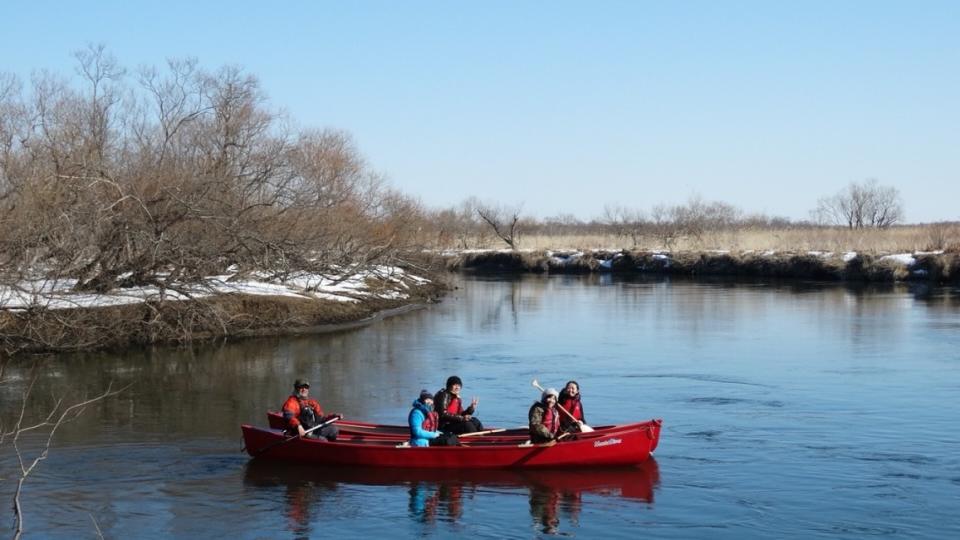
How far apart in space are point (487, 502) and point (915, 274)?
1588 inches

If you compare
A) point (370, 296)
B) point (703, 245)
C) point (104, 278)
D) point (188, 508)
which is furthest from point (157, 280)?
point (703, 245)

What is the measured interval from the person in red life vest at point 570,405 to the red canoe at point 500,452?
0.40 metres

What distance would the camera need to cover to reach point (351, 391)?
67.6 feet

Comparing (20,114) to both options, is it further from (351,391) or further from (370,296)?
(351,391)

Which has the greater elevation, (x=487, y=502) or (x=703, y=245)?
(x=703, y=245)

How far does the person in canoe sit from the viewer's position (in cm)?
1488

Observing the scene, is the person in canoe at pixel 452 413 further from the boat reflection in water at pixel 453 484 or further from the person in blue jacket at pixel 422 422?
the boat reflection in water at pixel 453 484

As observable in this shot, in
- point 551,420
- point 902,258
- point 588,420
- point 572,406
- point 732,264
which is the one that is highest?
point 902,258

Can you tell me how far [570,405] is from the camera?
14.8m

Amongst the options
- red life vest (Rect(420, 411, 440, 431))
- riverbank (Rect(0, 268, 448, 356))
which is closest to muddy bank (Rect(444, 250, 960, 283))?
riverbank (Rect(0, 268, 448, 356))

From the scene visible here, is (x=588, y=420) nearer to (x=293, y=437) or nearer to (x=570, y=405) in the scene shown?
(x=570, y=405)

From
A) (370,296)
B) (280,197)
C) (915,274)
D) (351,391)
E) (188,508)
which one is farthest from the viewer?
(915,274)

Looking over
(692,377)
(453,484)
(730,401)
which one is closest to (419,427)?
(453,484)

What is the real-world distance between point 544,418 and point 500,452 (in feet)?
2.56
